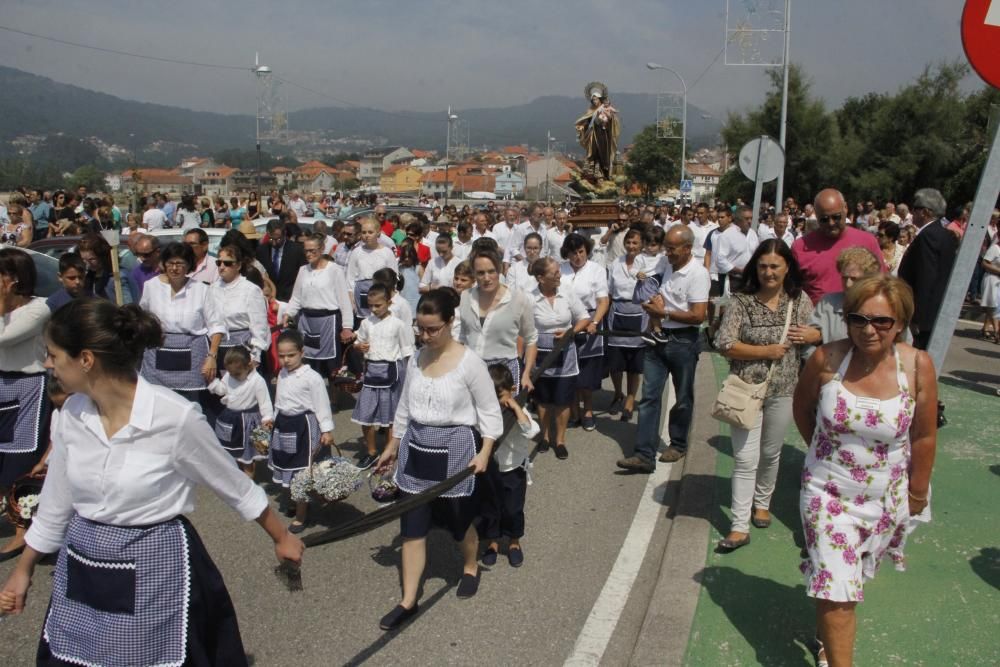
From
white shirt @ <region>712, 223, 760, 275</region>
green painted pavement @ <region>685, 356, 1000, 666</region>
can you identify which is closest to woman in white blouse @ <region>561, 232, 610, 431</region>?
green painted pavement @ <region>685, 356, 1000, 666</region>

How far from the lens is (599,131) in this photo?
51.5ft

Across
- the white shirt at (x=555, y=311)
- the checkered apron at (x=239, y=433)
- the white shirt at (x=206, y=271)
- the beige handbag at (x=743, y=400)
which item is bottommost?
the checkered apron at (x=239, y=433)

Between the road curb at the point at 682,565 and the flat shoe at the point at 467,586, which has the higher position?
the road curb at the point at 682,565

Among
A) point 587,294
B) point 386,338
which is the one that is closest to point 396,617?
point 386,338

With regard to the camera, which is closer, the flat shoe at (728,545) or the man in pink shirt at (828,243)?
the flat shoe at (728,545)

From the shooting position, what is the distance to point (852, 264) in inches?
184

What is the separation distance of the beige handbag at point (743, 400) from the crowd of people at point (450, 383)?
0.10 feet

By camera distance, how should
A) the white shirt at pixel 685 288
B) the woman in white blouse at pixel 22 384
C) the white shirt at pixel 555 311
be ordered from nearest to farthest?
the woman in white blouse at pixel 22 384, the white shirt at pixel 685 288, the white shirt at pixel 555 311

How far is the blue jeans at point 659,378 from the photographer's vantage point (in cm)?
657

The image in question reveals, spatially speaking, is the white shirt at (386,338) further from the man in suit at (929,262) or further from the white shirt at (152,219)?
the white shirt at (152,219)

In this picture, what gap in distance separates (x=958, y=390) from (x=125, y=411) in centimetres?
895

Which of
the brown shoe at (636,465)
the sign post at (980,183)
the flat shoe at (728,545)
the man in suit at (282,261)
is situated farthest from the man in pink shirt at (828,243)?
the man in suit at (282,261)

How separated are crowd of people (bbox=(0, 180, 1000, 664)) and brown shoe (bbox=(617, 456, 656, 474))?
0.02 meters

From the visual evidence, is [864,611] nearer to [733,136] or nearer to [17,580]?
[17,580]
